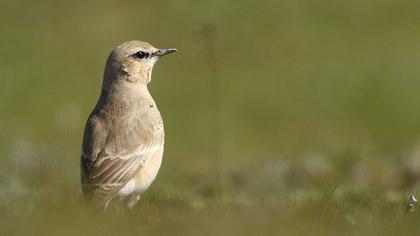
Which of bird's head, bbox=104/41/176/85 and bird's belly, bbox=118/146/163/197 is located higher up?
bird's head, bbox=104/41/176/85

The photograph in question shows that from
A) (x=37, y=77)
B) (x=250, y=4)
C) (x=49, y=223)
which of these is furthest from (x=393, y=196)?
(x=250, y=4)

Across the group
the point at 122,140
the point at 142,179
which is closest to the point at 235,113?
the point at 122,140

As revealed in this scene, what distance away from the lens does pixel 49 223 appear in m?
7.40

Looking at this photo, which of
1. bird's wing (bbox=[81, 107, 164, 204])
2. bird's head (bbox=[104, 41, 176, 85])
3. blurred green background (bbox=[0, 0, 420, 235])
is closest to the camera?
blurred green background (bbox=[0, 0, 420, 235])

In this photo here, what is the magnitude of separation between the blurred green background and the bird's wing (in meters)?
0.33

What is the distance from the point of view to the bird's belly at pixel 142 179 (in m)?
9.98

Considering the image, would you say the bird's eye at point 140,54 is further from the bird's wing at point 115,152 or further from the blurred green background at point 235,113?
the bird's wing at point 115,152

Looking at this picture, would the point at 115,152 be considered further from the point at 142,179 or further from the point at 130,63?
the point at 130,63

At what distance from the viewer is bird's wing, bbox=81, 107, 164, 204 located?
9758mm

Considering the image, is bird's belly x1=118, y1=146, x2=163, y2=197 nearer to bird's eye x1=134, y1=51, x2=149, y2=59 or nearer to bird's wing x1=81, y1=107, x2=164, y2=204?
bird's wing x1=81, y1=107, x2=164, y2=204

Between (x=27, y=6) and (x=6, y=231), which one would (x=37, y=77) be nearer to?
(x=27, y=6)

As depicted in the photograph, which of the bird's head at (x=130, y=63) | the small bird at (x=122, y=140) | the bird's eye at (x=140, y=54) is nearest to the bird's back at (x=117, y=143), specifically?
the small bird at (x=122, y=140)

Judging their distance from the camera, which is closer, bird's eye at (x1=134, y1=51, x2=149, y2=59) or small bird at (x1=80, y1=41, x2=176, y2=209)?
small bird at (x1=80, y1=41, x2=176, y2=209)

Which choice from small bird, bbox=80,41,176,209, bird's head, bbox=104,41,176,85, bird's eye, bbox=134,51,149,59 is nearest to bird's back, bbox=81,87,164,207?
small bird, bbox=80,41,176,209
